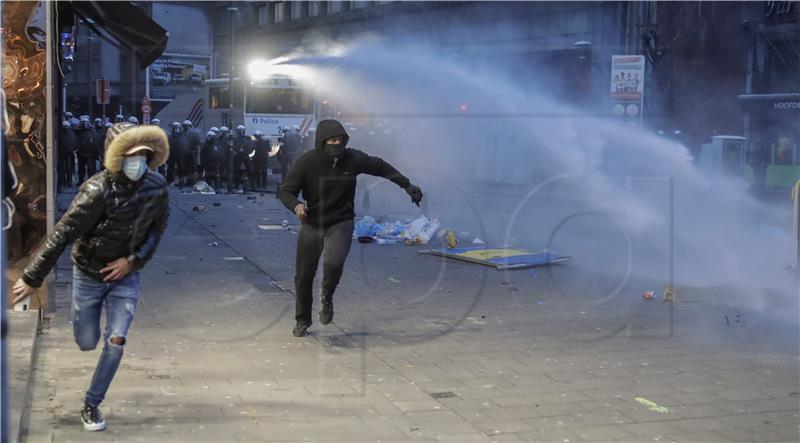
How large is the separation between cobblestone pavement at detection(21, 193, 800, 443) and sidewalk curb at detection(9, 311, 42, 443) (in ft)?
0.19

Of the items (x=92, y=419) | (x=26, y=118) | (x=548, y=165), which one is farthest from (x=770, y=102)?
(x=92, y=419)

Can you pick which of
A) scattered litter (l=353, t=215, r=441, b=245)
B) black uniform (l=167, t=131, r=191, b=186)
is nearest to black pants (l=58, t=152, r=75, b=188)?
black uniform (l=167, t=131, r=191, b=186)

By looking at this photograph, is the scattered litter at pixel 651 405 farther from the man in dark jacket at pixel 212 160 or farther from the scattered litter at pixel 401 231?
the man in dark jacket at pixel 212 160

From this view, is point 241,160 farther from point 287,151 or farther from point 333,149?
point 333,149

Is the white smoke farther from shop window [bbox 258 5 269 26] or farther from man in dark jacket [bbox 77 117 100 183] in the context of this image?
man in dark jacket [bbox 77 117 100 183]

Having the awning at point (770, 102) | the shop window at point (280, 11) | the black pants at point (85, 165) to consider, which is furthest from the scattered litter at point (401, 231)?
the shop window at point (280, 11)

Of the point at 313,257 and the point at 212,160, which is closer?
the point at 313,257

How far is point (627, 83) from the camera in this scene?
72.9 feet

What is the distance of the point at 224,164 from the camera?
25.6 meters

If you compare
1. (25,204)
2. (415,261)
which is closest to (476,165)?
(415,261)

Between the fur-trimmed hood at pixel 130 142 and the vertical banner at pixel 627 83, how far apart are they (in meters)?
18.2

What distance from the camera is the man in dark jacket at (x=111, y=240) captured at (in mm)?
5020

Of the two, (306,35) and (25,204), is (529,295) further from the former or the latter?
(306,35)

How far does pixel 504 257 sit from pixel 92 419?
7.18 meters
